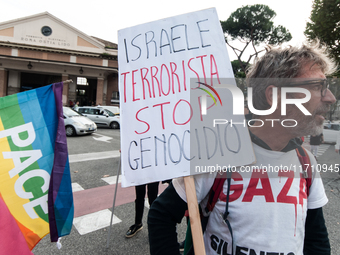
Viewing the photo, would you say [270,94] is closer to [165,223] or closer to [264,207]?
[264,207]

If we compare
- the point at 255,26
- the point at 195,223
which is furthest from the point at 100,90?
the point at 195,223

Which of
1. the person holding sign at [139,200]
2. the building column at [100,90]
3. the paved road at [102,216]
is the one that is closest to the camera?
the paved road at [102,216]

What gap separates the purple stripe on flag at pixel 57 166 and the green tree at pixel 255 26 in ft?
91.5

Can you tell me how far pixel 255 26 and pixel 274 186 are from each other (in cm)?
3115

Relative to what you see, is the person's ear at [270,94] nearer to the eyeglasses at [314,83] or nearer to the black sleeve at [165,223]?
the eyeglasses at [314,83]

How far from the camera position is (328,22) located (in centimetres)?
1245

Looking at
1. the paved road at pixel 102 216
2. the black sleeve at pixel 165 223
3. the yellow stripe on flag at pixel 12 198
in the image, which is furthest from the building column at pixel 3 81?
the black sleeve at pixel 165 223

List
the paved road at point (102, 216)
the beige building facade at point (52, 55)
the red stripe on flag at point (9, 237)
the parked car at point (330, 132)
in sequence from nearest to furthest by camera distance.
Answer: the red stripe on flag at point (9, 237), the paved road at point (102, 216), the parked car at point (330, 132), the beige building facade at point (52, 55)

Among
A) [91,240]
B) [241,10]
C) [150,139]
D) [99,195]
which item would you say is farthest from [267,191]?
[241,10]

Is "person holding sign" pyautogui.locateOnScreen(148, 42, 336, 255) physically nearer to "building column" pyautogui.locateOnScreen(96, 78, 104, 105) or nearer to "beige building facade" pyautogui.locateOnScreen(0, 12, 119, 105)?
"beige building facade" pyautogui.locateOnScreen(0, 12, 119, 105)

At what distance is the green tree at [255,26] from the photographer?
2719 centimetres

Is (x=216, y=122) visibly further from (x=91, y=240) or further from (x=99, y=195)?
(x=99, y=195)

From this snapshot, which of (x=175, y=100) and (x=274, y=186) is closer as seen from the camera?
Answer: (x=274, y=186)

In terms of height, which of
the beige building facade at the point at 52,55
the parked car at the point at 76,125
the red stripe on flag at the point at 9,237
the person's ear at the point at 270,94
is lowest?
the red stripe on flag at the point at 9,237
